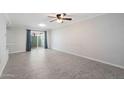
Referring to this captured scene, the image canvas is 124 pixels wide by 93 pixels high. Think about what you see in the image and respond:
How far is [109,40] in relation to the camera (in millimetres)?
3785

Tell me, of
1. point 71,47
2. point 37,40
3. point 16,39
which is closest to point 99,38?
point 71,47

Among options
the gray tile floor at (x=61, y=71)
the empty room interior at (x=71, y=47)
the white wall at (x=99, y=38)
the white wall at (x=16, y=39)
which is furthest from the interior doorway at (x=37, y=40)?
the gray tile floor at (x=61, y=71)

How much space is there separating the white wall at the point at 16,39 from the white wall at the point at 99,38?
11.8 feet

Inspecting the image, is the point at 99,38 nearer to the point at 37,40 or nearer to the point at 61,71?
the point at 61,71

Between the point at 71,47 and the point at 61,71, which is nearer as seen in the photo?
the point at 61,71

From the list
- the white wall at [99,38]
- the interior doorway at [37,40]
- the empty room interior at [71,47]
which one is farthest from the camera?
the interior doorway at [37,40]

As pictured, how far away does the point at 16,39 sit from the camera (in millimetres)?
7027

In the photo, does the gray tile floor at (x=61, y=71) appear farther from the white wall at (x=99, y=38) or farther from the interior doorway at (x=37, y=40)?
the interior doorway at (x=37, y=40)

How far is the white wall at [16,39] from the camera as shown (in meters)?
6.73

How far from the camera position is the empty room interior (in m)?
2.96

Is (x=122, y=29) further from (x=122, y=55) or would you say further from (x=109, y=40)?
(x=122, y=55)

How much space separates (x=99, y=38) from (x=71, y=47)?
2.39 metres
